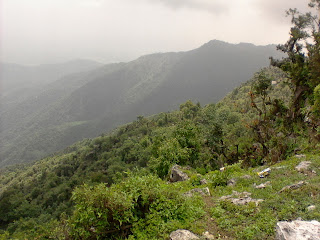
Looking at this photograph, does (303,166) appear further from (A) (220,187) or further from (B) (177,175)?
(B) (177,175)

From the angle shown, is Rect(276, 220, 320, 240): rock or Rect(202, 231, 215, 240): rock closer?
Rect(276, 220, 320, 240): rock

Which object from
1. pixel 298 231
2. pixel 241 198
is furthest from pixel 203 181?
pixel 298 231

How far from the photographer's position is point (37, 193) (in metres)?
112

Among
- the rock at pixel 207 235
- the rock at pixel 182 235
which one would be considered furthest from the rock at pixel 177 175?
the rock at pixel 182 235

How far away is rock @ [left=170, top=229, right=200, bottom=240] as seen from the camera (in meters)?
8.47

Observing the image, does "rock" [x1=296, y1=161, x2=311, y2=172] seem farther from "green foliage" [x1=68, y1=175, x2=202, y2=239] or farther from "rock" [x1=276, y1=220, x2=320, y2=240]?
"rock" [x1=276, y1=220, x2=320, y2=240]

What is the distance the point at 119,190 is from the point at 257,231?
18.5 feet

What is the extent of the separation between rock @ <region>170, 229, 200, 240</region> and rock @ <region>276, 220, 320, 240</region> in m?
3.01

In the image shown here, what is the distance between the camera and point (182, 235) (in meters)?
8.60

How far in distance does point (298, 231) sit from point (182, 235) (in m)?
3.93

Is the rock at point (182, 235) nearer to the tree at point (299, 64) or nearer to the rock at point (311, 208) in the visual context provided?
the rock at point (311, 208)

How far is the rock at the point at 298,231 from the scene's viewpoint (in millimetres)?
6464

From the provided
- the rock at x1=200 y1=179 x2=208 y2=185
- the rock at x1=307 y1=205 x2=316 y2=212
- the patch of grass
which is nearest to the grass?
the patch of grass

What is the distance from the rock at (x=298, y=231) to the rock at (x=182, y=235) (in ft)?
9.87
